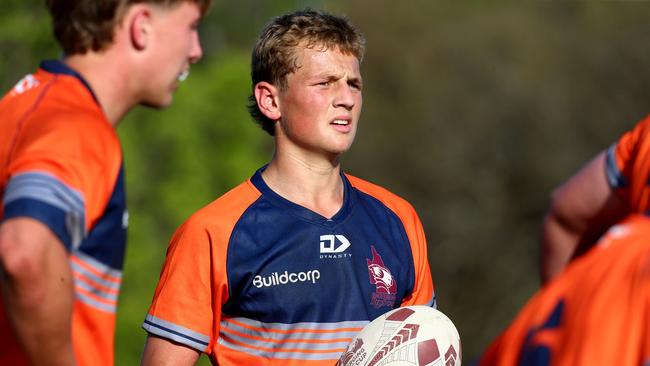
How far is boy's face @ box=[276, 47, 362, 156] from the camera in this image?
200 inches

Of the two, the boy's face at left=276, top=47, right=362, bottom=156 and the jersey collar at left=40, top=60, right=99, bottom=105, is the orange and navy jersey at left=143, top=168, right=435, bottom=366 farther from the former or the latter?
the jersey collar at left=40, top=60, right=99, bottom=105

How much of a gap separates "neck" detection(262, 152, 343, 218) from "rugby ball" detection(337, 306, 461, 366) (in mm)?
648

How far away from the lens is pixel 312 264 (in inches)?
195

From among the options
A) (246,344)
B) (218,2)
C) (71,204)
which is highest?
(71,204)

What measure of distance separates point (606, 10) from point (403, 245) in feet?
98.9

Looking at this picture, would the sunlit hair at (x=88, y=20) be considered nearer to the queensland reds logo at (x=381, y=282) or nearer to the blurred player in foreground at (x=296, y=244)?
the blurred player in foreground at (x=296, y=244)

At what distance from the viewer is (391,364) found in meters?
4.48

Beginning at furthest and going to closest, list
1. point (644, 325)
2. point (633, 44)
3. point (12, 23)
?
point (633, 44) → point (12, 23) → point (644, 325)

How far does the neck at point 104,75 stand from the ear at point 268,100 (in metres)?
1.36

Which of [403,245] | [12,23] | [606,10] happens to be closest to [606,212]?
[403,245]

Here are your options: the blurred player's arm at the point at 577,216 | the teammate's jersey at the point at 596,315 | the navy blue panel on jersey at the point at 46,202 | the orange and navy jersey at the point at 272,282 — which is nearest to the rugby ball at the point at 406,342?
the orange and navy jersey at the point at 272,282

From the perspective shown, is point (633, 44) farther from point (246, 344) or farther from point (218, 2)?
point (246, 344)

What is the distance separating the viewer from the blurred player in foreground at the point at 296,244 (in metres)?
4.78

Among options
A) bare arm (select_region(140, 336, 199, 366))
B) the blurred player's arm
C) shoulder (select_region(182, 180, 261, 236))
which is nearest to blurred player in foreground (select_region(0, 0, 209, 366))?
bare arm (select_region(140, 336, 199, 366))
